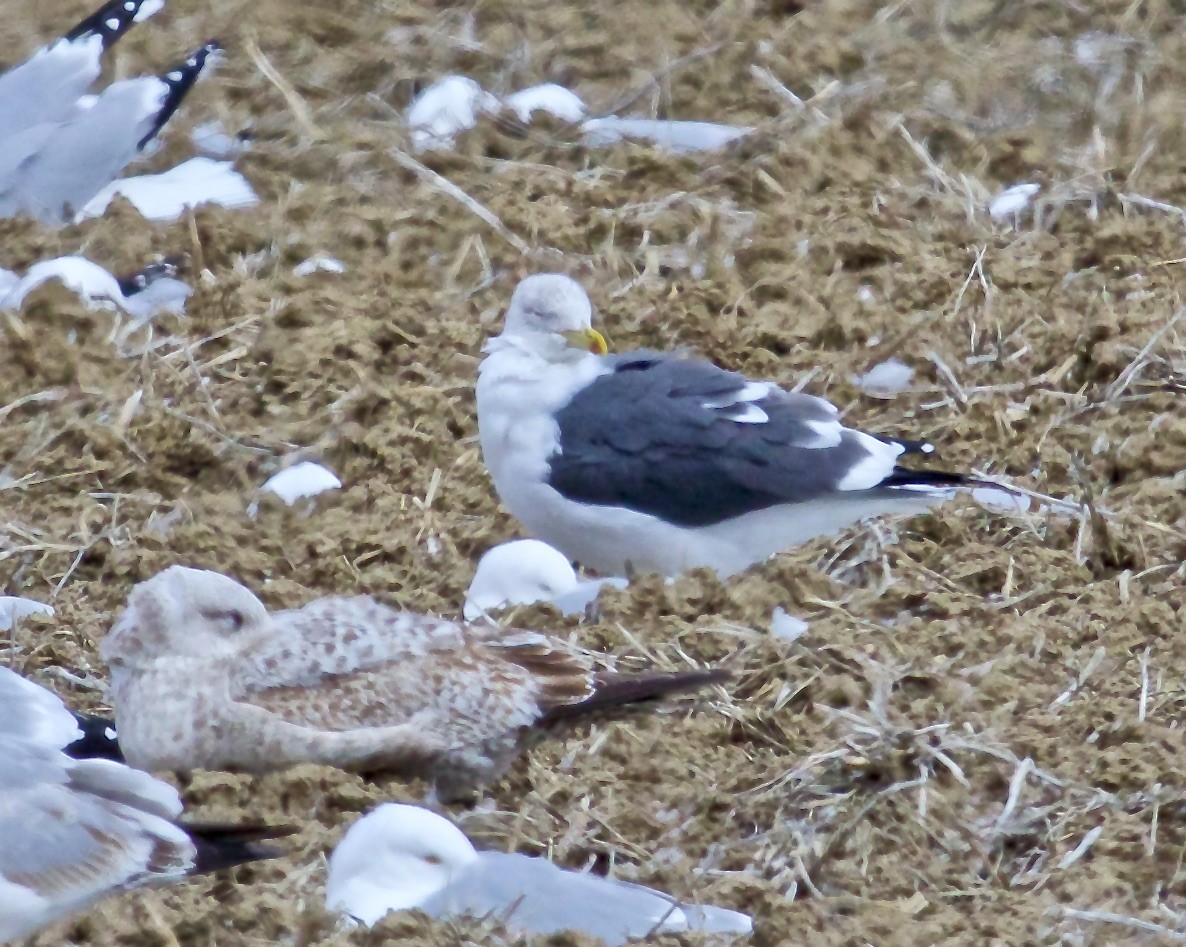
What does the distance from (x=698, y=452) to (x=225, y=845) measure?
1879mm

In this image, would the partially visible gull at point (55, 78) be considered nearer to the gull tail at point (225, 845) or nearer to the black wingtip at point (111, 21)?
the black wingtip at point (111, 21)

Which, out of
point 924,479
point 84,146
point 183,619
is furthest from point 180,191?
point 183,619

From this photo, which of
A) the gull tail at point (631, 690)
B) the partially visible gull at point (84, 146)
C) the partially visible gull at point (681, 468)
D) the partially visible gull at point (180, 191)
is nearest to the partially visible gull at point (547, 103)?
the partially visible gull at point (180, 191)

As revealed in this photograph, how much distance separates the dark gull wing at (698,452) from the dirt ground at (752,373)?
0.23 m

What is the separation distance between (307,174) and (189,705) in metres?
3.33

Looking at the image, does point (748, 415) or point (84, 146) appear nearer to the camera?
point (748, 415)

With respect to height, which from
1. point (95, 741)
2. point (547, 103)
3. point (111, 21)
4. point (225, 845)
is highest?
point (225, 845)

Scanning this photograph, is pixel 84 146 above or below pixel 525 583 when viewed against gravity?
above

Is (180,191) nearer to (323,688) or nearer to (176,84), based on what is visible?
(176,84)

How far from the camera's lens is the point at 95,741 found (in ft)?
13.1

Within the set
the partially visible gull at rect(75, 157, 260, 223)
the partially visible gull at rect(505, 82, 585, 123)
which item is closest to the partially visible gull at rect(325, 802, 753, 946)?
the partially visible gull at rect(75, 157, 260, 223)

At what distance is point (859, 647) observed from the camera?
4.18 meters

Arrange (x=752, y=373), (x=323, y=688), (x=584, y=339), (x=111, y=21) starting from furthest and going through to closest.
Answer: (x=111, y=21), (x=752, y=373), (x=584, y=339), (x=323, y=688)

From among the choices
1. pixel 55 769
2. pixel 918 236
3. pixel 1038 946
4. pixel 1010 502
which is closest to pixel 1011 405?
pixel 1010 502
